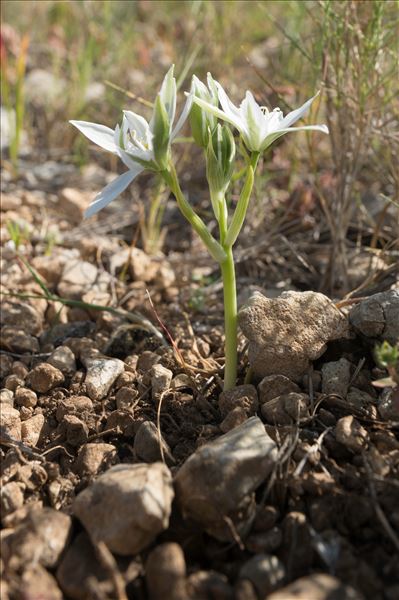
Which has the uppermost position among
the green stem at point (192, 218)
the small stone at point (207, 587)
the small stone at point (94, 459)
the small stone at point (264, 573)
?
the green stem at point (192, 218)

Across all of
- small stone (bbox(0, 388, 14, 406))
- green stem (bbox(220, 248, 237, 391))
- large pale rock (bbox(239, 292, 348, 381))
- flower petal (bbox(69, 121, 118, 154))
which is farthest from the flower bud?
small stone (bbox(0, 388, 14, 406))

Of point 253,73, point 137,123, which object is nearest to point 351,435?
point 137,123

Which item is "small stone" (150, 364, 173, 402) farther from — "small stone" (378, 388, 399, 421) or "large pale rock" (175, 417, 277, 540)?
"small stone" (378, 388, 399, 421)

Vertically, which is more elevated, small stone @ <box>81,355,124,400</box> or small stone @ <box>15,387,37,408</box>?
small stone @ <box>81,355,124,400</box>

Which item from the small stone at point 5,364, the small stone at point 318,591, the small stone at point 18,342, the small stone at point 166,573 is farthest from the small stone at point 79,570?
the small stone at point 18,342

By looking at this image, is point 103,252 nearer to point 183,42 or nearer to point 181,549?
point 181,549

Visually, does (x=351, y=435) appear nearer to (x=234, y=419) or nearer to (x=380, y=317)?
(x=234, y=419)

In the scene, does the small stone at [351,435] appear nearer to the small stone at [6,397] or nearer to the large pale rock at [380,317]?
the large pale rock at [380,317]
